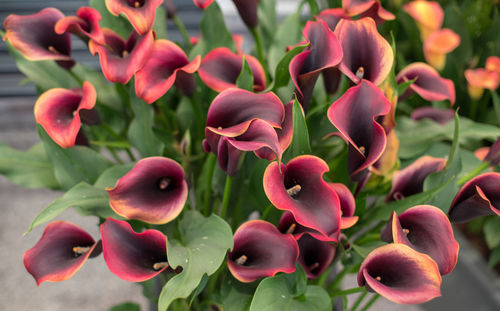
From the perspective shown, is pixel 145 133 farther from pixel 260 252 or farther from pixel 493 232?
pixel 493 232

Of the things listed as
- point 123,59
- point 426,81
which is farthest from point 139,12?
point 426,81

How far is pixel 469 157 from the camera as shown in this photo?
1.42ft

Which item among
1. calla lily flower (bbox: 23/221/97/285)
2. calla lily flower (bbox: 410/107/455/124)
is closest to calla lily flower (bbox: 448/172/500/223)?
calla lily flower (bbox: 410/107/455/124)

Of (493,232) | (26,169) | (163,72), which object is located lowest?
(493,232)

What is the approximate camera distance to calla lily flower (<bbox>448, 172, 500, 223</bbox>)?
0.29 m

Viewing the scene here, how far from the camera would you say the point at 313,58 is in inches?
12.0

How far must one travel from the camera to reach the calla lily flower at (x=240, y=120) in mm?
265

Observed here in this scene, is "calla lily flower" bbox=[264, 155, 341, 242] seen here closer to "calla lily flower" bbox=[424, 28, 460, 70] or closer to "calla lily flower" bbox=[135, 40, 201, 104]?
"calla lily flower" bbox=[135, 40, 201, 104]

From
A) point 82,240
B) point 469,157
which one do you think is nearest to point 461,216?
point 469,157

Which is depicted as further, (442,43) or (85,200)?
(442,43)

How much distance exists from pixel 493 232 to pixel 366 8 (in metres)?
0.35

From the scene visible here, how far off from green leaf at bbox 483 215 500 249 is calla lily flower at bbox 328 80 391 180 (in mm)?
342

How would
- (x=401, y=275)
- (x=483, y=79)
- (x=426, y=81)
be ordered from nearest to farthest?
(x=401, y=275)
(x=426, y=81)
(x=483, y=79)

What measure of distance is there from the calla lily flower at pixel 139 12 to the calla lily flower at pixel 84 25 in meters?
0.02
